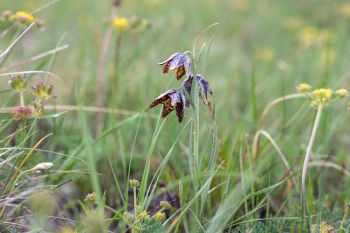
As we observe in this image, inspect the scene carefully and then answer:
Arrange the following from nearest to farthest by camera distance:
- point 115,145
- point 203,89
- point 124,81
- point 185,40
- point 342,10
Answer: point 203,89 → point 115,145 → point 124,81 → point 185,40 → point 342,10

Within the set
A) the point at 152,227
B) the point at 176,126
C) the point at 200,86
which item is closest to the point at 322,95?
the point at 200,86

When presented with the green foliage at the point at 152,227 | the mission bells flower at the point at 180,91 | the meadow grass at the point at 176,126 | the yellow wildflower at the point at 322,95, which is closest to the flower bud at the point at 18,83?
the meadow grass at the point at 176,126

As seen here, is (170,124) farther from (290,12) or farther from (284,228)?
(290,12)

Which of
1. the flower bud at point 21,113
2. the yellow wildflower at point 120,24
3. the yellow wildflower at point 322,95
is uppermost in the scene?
the yellow wildflower at point 120,24

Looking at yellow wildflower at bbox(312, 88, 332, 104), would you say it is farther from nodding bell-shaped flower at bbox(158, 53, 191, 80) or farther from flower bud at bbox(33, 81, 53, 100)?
flower bud at bbox(33, 81, 53, 100)

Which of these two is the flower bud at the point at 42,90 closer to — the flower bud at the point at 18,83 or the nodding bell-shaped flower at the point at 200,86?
the flower bud at the point at 18,83

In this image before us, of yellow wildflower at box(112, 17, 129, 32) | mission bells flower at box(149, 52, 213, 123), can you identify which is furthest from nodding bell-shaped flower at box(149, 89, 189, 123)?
yellow wildflower at box(112, 17, 129, 32)

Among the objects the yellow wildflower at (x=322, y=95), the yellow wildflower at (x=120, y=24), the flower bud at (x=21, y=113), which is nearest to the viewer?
the yellow wildflower at (x=322, y=95)

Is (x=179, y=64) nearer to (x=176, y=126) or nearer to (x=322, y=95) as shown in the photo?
(x=322, y=95)

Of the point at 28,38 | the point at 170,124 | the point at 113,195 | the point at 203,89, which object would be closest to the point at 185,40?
the point at 28,38
